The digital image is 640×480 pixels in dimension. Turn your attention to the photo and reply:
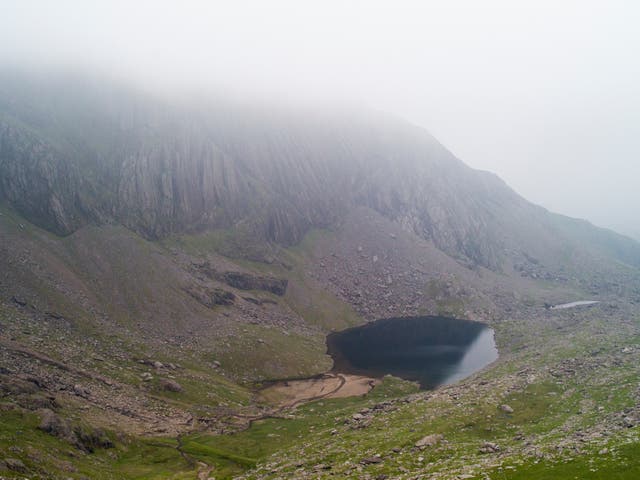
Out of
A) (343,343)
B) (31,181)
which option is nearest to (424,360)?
(343,343)

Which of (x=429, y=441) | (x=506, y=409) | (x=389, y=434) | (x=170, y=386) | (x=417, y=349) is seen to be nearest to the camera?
(x=429, y=441)

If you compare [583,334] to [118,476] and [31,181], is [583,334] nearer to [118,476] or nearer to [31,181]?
[118,476]

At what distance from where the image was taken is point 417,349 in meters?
155

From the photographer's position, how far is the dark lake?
13238 cm

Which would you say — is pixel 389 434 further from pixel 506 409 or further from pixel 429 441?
pixel 506 409

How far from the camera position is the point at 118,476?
58.1 metres

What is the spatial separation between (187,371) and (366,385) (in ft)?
169

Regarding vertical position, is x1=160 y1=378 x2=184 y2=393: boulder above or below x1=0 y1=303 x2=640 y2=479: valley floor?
below

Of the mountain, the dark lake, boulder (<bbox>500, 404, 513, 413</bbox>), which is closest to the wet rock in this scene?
the mountain

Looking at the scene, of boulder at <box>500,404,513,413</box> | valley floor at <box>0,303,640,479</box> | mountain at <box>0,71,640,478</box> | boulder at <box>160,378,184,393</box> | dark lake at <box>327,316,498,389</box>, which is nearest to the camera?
valley floor at <box>0,303,640,479</box>

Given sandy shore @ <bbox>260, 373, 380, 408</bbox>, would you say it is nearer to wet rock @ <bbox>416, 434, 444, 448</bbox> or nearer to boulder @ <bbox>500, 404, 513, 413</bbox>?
boulder @ <bbox>500, 404, 513, 413</bbox>

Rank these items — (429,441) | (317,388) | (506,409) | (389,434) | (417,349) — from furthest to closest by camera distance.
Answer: (417,349) < (317,388) < (506,409) < (389,434) < (429,441)

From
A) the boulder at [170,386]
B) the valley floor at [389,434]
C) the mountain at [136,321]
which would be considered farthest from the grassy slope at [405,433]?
the boulder at [170,386]

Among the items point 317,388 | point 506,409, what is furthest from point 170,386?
point 506,409
